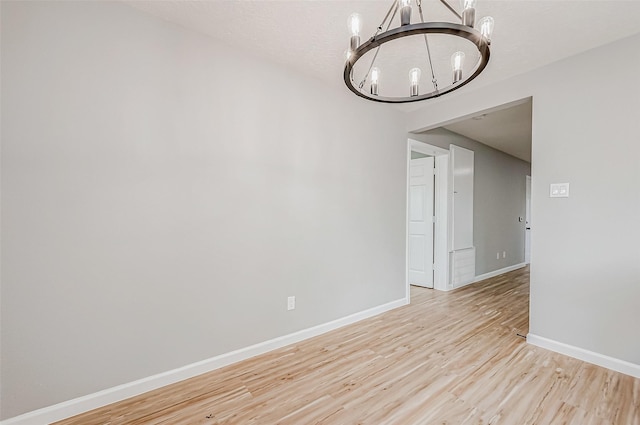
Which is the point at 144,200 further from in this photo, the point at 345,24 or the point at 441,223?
the point at 441,223

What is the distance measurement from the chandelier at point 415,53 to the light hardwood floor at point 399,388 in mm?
1925

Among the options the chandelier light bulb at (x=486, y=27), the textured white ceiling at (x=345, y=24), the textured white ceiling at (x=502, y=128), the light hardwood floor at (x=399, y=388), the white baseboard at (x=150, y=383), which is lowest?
the light hardwood floor at (x=399, y=388)

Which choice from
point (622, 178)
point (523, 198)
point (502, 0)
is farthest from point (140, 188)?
point (523, 198)

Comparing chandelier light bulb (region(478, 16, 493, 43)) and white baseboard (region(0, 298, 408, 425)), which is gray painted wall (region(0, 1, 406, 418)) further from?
chandelier light bulb (region(478, 16, 493, 43))

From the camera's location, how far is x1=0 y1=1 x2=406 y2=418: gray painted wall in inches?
59.6

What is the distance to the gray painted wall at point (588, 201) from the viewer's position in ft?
6.79

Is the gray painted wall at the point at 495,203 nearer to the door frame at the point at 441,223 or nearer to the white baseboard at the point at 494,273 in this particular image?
the white baseboard at the point at 494,273

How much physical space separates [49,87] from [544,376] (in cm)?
377

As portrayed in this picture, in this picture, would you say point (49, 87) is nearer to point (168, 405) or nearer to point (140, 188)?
point (140, 188)

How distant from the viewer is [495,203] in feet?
17.5

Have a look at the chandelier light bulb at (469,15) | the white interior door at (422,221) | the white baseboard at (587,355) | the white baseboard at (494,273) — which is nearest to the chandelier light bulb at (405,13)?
the chandelier light bulb at (469,15)

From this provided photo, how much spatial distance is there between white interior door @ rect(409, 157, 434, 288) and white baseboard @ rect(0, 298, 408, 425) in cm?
227

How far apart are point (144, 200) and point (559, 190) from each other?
10.8 ft

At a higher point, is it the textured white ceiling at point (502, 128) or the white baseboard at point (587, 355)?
the textured white ceiling at point (502, 128)
